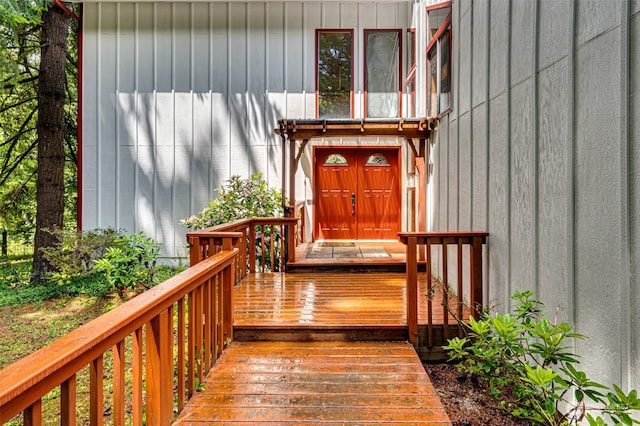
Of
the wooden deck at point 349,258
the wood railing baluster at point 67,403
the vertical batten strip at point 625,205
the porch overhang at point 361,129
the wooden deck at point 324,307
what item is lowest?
A: the wooden deck at point 324,307

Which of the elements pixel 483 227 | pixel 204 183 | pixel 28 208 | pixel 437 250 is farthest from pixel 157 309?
pixel 28 208

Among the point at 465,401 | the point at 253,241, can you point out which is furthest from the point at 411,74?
the point at 465,401

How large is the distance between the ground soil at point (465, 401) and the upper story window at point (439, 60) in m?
3.20

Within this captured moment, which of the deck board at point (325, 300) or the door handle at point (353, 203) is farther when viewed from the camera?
the door handle at point (353, 203)

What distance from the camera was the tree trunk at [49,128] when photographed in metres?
7.39

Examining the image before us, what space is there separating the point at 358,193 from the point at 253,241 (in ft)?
10.4

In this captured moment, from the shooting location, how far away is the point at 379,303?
4.21 meters

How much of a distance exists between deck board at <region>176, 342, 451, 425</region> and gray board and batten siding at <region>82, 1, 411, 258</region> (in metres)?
4.89

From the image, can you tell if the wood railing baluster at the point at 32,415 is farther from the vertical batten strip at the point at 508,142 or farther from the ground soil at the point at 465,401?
the vertical batten strip at the point at 508,142

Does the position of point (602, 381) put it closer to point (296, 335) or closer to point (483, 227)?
point (483, 227)

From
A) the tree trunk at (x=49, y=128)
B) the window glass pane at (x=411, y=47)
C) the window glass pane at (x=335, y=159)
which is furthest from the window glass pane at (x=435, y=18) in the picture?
the tree trunk at (x=49, y=128)

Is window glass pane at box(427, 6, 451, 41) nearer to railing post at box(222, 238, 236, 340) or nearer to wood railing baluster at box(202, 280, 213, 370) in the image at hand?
railing post at box(222, 238, 236, 340)

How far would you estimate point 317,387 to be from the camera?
2.63m

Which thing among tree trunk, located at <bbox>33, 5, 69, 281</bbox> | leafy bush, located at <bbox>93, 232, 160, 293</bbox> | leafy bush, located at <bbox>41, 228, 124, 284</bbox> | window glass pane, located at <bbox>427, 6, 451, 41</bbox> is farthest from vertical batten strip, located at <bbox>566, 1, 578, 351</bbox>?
tree trunk, located at <bbox>33, 5, 69, 281</bbox>
